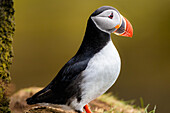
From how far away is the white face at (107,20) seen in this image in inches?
74.2

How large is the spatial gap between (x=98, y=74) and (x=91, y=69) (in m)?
0.06

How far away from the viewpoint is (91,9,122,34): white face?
189 centimetres

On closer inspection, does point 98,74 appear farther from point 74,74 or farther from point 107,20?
point 107,20

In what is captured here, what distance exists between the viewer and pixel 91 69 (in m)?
1.83

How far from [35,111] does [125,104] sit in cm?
161

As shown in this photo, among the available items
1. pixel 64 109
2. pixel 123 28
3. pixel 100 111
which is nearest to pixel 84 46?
pixel 123 28

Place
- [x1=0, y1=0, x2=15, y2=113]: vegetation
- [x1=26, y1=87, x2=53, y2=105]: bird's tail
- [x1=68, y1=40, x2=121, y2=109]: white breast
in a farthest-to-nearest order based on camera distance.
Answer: [x1=0, y1=0, x2=15, y2=113]: vegetation
[x1=26, y1=87, x2=53, y2=105]: bird's tail
[x1=68, y1=40, x2=121, y2=109]: white breast

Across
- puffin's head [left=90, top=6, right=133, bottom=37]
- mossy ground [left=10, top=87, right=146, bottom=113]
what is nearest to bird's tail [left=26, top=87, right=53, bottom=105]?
mossy ground [left=10, top=87, right=146, bottom=113]

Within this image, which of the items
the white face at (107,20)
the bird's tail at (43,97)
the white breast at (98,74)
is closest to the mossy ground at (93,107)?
the bird's tail at (43,97)

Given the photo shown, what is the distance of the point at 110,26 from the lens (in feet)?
6.23

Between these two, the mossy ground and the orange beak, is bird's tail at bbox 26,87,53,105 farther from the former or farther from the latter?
the orange beak

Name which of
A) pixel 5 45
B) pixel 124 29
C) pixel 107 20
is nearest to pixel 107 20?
pixel 107 20

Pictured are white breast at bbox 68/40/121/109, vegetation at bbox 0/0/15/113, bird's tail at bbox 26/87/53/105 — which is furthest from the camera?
vegetation at bbox 0/0/15/113

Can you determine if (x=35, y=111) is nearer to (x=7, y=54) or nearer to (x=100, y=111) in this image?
(x=7, y=54)
